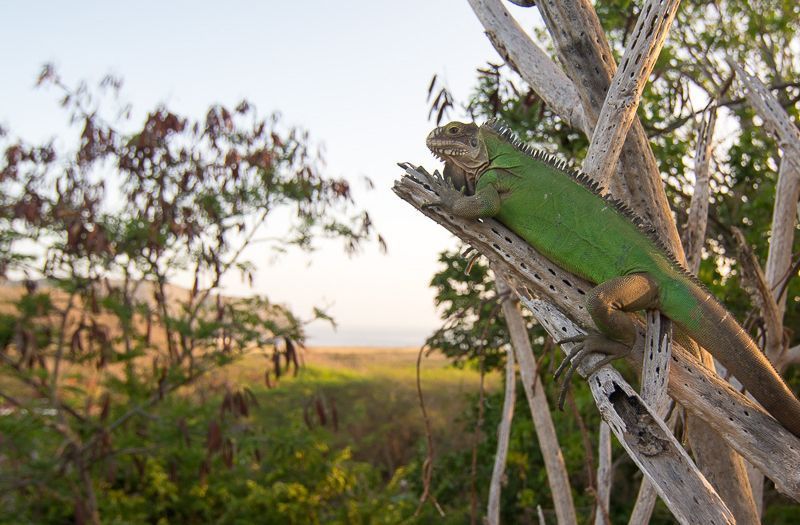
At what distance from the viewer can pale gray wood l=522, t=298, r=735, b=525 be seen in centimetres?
198

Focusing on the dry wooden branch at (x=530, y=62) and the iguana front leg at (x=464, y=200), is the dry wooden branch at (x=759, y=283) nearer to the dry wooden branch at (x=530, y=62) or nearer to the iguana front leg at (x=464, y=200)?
the dry wooden branch at (x=530, y=62)

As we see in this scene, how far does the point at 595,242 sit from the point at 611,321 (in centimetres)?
37

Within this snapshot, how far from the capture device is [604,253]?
2701 mm

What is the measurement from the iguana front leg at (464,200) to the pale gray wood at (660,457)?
78 centimetres

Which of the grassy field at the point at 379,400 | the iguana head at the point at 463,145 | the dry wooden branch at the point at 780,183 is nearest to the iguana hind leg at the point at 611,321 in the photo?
the iguana head at the point at 463,145

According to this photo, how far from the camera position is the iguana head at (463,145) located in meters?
3.00

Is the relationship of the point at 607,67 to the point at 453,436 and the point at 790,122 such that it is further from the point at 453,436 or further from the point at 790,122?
the point at 453,436

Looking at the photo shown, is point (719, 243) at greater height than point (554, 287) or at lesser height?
greater

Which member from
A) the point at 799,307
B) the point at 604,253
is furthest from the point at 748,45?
the point at 604,253

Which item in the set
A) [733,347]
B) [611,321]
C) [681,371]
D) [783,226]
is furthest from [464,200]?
[783,226]

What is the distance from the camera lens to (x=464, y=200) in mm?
2686

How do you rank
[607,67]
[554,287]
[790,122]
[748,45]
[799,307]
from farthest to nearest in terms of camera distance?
[748,45]
[799,307]
[790,122]
[607,67]
[554,287]

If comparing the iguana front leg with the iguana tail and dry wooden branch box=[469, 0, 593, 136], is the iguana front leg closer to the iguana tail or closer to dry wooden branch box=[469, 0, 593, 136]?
dry wooden branch box=[469, 0, 593, 136]

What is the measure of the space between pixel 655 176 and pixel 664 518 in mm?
4944
